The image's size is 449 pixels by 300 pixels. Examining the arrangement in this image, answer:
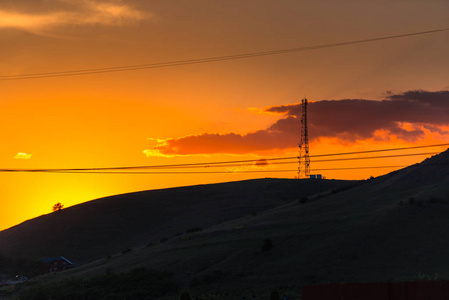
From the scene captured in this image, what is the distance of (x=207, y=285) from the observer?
60.7m

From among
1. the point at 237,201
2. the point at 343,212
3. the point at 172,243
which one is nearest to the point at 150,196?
the point at 237,201

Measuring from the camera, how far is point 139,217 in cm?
16412

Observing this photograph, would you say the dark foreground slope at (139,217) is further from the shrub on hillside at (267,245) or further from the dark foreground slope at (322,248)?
the shrub on hillside at (267,245)

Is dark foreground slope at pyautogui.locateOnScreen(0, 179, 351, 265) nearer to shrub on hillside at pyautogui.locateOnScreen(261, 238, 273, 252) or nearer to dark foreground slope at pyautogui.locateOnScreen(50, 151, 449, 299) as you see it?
dark foreground slope at pyautogui.locateOnScreen(50, 151, 449, 299)

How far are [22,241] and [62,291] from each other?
326 feet

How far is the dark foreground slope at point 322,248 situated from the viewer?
57.6 meters

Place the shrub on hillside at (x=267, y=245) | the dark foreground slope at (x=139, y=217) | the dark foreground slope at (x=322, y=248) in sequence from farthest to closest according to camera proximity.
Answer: the dark foreground slope at (x=139, y=217) → the shrub on hillside at (x=267, y=245) → the dark foreground slope at (x=322, y=248)

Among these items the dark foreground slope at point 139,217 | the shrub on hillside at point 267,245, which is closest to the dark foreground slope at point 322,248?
the shrub on hillside at point 267,245

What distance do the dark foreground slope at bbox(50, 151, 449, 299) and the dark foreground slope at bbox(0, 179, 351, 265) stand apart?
55.5m

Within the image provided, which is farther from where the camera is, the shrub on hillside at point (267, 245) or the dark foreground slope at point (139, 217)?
the dark foreground slope at point (139, 217)

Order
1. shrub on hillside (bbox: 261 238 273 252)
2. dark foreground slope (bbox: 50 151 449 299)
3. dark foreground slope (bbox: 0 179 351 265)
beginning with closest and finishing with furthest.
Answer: dark foreground slope (bbox: 50 151 449 299), shrub on hillside (bbox: 261 238 273 252), dark foreground slope (bbox: 0 179 351 265)

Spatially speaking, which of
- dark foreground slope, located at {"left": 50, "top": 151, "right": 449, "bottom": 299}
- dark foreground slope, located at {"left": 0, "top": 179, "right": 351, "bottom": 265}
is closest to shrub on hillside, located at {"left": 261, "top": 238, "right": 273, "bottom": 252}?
dark foreground slope, located at {"left": 50, "top": 151, "right": 449, "bottom": 299}

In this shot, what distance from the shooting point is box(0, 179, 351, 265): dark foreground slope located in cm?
14512

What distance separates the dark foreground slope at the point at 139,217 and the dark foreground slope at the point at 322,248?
5547 cm
